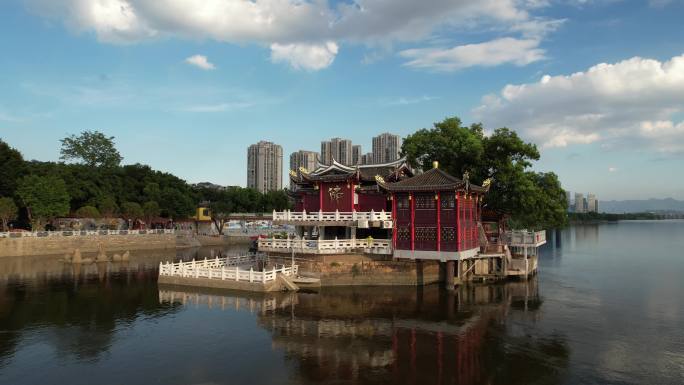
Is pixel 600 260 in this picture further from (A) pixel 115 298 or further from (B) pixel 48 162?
(B) pixel 48 162

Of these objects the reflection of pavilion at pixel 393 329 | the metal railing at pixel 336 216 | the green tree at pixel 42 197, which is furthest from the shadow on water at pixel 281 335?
the green tree at pixel 42 197

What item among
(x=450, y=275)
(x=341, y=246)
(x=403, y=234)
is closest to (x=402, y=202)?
(x=403, y=234)

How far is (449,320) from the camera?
93.1 ft

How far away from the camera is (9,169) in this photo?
63.8 meters

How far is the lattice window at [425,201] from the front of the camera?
35844mm

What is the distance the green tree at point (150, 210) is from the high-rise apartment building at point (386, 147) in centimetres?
6122

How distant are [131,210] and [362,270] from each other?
1986 inches

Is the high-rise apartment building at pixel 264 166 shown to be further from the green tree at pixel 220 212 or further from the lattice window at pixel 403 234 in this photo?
the lattice window at pixel 403 234

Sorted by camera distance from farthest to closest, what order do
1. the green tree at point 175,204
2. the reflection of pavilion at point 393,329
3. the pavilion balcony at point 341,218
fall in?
1. the green tree at point 175,204
2. the pavilion balcony at point 341,218
3. the reflection of pavilion at point 393,329

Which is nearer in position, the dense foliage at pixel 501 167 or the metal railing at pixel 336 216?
the metal railing at pixel 336 216

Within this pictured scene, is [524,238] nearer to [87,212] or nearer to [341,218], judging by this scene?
[341,218]

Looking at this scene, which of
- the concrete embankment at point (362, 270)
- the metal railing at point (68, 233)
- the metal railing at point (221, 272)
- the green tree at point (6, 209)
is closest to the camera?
the metal railing at point (221, 272)

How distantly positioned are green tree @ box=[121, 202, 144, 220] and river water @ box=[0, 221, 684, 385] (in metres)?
32.8

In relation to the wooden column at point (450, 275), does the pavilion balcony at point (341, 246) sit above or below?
above
